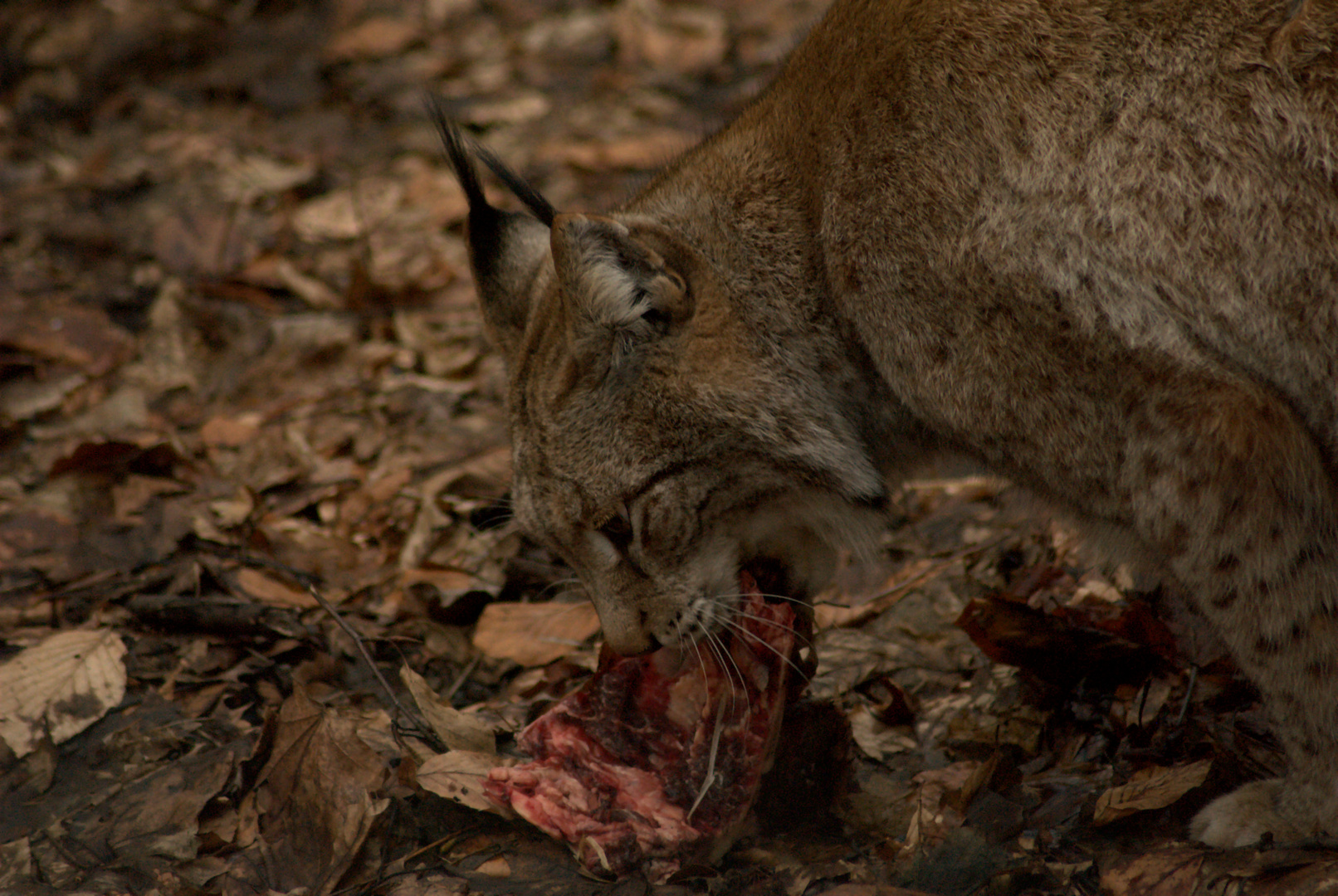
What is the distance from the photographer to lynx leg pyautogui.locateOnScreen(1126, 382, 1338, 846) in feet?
8.97

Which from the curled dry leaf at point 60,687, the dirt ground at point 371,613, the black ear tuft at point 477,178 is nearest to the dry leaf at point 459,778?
the dirt ground at point 371,613

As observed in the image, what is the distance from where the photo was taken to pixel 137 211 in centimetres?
701

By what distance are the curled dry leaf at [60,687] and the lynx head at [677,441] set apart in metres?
1.37

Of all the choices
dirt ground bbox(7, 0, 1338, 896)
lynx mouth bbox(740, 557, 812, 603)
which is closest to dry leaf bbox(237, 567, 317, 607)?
dirt ground bbox(7, 0, 1338, 896)

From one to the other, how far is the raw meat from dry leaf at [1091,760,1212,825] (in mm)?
799

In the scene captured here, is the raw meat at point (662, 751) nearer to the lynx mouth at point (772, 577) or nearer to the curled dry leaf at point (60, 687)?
the lynx mouth at point (772, 577)

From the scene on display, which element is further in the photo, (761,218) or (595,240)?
(761,218)

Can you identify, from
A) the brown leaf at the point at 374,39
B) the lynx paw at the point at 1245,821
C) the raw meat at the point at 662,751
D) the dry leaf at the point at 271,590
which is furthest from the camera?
the brown leaf at the point at 374,39

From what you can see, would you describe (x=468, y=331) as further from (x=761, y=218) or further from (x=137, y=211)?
(x=761, y=218)

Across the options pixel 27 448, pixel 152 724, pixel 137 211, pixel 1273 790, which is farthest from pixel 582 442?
pixel 137 211

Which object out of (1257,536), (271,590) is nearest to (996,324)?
(1257,536)

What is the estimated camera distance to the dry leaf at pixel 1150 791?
2.99 m

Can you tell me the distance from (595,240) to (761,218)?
21.0 inches

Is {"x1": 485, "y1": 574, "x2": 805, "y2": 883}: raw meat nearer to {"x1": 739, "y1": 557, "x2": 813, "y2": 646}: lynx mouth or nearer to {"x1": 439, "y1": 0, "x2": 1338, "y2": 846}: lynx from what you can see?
{"x1": 739, "y1": 557, "x2": 813, "y2": 646}: lynx mouth
